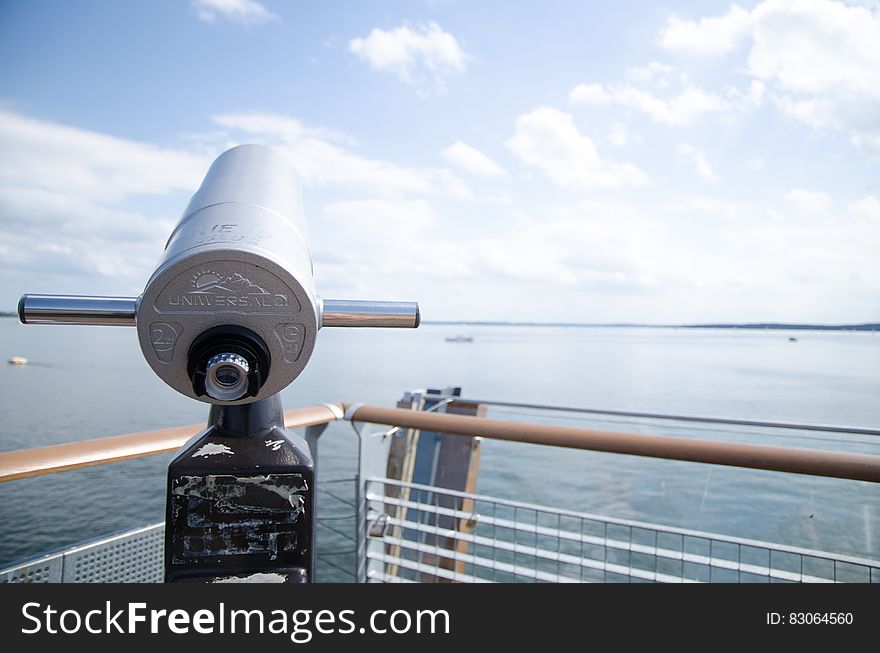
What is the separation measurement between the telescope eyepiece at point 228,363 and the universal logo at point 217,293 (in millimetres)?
22

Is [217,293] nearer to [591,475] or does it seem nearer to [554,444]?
[554,444]

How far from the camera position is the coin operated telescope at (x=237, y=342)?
0.55 m

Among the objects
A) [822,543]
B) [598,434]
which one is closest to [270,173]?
[598,434]

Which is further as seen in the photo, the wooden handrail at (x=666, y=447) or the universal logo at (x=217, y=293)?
the wooden handrail at (x=666, y=447)

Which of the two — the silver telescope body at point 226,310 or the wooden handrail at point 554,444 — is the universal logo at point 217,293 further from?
the wooden handrail at point 554,444

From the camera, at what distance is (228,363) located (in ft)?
1.71

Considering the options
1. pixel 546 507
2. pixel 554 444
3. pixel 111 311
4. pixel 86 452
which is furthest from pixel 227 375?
pixel 546 507

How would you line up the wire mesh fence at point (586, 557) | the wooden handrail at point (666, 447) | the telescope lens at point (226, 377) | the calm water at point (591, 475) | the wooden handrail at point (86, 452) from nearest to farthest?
the telescope lens at point (226, 377)
the wooden handrail at point (86, 452)
the wooden handrail at point (666, 447)
the wire mesh fence at point (586, 557)
the calm water at point (591, 475)

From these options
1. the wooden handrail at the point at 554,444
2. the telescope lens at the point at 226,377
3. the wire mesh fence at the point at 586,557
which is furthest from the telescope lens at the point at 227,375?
the wire mesh fence at the point at 586,557

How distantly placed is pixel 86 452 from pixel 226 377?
0.91 m

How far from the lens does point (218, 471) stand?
0.63 m
